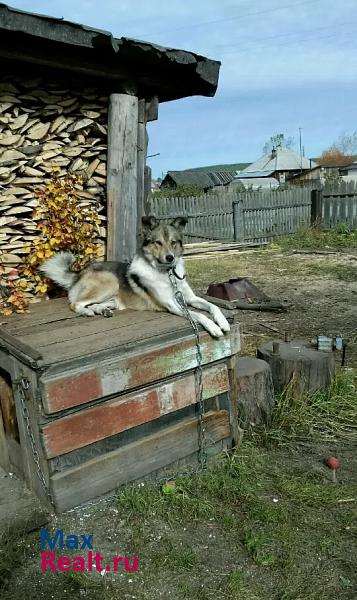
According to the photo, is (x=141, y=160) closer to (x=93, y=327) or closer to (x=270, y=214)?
(x=93, y=327)

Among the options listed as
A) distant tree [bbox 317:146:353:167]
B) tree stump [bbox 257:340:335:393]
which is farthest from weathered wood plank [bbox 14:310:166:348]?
distant tree [bbox 317:146:353:167]

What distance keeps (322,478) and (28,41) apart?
4028mm

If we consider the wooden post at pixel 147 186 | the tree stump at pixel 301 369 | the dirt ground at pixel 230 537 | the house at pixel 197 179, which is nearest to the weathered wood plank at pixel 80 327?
the dirt ground at pixel 230 537

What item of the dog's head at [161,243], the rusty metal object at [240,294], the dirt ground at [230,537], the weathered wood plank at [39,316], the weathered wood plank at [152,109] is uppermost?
the weathered wood plank at [152,109]

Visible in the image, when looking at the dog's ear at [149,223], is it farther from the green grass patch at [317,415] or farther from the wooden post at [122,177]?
the green grass patch at [317,415]

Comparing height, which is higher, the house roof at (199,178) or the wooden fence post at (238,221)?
the house roof at (199,178)

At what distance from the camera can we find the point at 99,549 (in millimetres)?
2693

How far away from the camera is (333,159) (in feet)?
251

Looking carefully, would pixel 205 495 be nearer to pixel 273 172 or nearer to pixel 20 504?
pixel 20 504

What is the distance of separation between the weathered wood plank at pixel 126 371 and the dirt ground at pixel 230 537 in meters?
0.74

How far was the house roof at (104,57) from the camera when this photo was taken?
355 centimetres

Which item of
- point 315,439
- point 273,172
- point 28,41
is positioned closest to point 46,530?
point 315,439

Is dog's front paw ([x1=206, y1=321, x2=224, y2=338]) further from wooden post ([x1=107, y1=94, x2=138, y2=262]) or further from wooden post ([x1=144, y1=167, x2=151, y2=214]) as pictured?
wooden post ([x1=144, y1=167, x2=151, y2=214])

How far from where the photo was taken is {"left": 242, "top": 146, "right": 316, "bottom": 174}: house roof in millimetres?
59028
